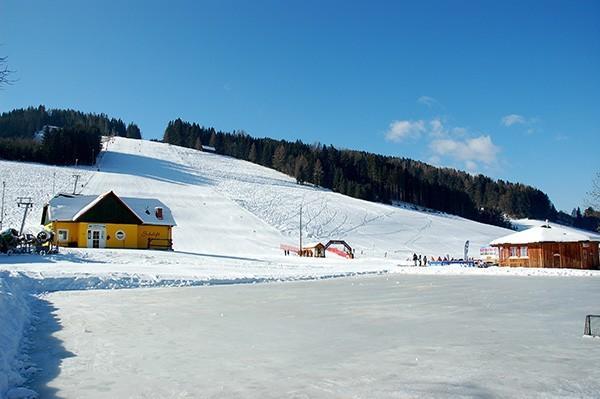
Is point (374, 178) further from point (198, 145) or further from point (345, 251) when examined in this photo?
point (345, 251)

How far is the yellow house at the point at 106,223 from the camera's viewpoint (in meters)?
44.4

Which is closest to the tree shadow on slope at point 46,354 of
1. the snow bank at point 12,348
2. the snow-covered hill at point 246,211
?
the snow bank at point 12,348

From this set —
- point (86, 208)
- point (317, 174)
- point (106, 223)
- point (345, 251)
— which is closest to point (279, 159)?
point (317, 174)

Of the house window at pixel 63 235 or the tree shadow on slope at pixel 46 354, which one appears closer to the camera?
the tree shadow on slope at pixel 46 354

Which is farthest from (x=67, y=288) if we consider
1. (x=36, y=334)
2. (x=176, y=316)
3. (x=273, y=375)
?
(x=273, y=375)

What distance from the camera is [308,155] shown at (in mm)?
129250

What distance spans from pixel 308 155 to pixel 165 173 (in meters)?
41.2

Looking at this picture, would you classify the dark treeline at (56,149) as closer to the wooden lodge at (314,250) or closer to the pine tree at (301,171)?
the pine tree at (301,171)

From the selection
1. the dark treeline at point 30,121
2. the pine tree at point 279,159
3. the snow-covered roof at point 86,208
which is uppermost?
the dark treeline at point 30,121

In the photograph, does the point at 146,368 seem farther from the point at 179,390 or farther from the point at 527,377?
the point at 527,377

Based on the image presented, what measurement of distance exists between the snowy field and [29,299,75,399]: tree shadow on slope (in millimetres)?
26

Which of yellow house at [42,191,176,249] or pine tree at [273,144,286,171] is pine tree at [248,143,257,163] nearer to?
pine tree at [273,144,286,171]

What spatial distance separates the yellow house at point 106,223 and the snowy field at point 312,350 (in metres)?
31.2

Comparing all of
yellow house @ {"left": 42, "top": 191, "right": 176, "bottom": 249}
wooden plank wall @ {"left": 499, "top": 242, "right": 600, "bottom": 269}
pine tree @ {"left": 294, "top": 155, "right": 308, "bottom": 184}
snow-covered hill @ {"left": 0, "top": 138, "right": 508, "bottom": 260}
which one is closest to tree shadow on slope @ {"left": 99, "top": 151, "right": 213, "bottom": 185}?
snow-covered hill @ {"left": 0, "top": 138, "right": 508, "bottom": 260}
